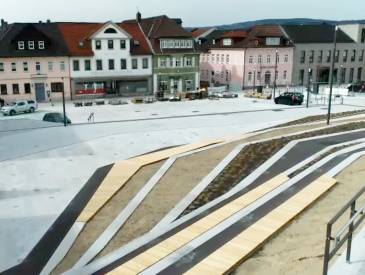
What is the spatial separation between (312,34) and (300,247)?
216 feet

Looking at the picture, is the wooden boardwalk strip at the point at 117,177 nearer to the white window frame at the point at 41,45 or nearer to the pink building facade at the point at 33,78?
the pink building facade at the point at 33,78

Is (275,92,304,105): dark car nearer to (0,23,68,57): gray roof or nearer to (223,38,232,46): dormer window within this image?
(223,38,232,46): dormer window

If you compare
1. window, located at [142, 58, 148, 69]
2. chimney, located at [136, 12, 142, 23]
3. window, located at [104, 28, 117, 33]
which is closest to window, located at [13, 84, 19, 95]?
window, located at [104, 28, 117, 33]

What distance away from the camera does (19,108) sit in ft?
143

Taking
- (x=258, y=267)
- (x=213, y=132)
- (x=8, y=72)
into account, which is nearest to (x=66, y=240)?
(x=258, y=267)

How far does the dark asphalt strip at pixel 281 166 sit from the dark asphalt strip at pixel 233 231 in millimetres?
1585

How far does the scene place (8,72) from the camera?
51156 mm

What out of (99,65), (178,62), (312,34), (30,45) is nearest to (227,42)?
(178,62)

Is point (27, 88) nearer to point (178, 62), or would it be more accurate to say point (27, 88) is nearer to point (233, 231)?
point (178, 62)

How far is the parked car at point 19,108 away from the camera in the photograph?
42.9 m

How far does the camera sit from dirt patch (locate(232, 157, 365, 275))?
34.1ft

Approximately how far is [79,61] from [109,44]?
4.53 meters

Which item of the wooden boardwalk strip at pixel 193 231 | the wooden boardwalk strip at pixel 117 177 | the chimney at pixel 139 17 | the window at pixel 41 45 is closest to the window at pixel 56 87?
the window at pixel 41 45

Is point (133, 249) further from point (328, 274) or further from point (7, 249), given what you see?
point (328, 274)
